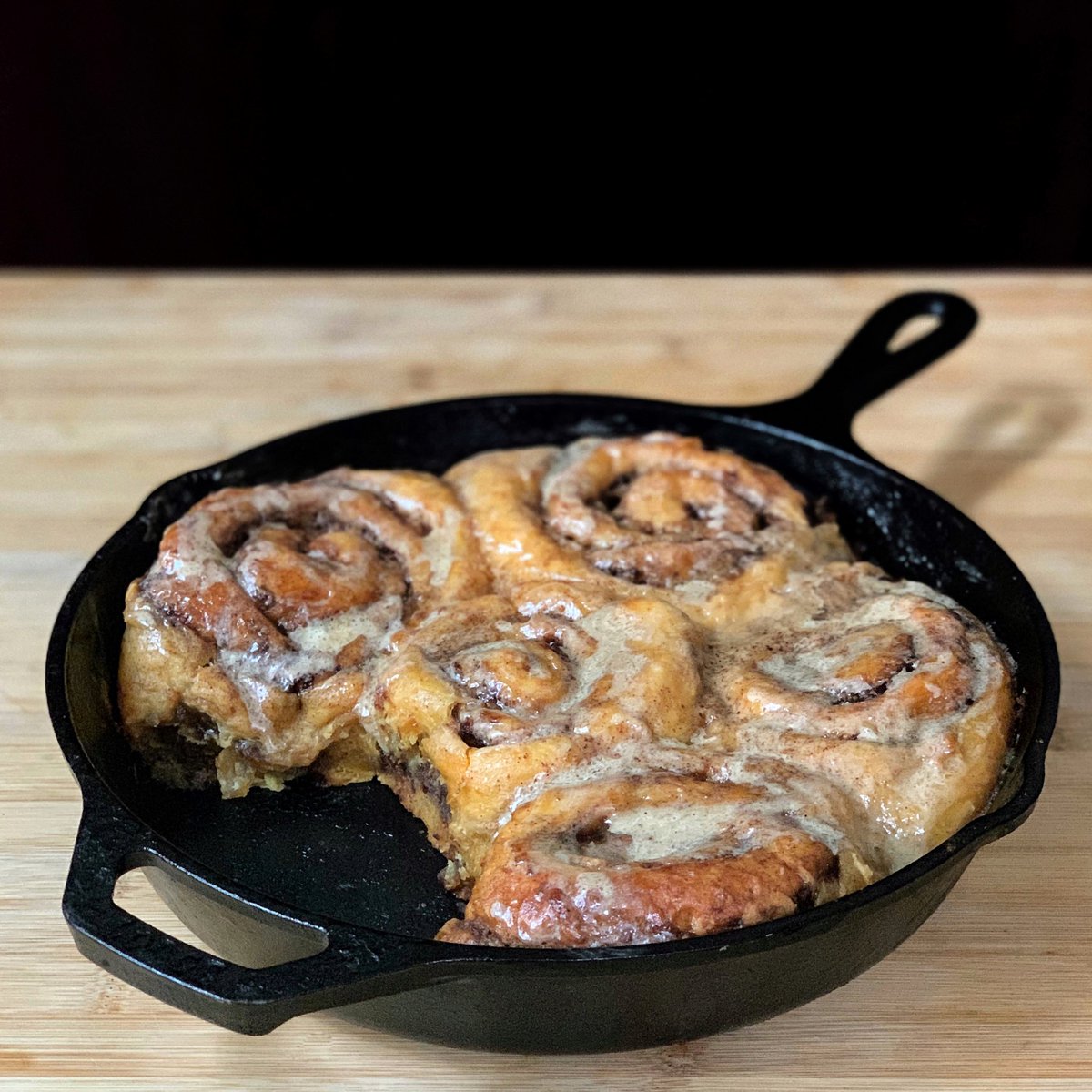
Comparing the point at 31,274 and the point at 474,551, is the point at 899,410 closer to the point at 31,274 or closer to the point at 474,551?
the point at 474,551

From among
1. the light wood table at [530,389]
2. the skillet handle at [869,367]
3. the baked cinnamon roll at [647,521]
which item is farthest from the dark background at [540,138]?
the baked cinnamon roll at [647,521]

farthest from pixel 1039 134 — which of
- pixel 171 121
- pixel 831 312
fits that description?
pixel 171 121

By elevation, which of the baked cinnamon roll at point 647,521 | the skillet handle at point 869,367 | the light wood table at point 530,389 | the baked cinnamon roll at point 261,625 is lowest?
the light wood table at point 530,389

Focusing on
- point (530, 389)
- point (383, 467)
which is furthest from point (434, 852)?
point (530, 389)

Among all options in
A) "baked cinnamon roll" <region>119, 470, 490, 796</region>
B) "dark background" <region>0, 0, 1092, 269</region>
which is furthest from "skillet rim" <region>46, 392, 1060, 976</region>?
"dark background" <region>0, 0, 1092, 269</region>

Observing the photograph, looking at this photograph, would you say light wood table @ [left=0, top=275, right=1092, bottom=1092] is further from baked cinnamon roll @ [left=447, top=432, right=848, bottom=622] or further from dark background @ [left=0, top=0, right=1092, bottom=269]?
dark background @ [left=0, top=0, right=1092, bottom=269]

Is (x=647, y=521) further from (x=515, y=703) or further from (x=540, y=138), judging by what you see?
(x=540, y=138)

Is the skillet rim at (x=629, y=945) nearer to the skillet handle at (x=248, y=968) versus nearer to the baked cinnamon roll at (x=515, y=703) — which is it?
the skillet handle at (x=248, y=968)
